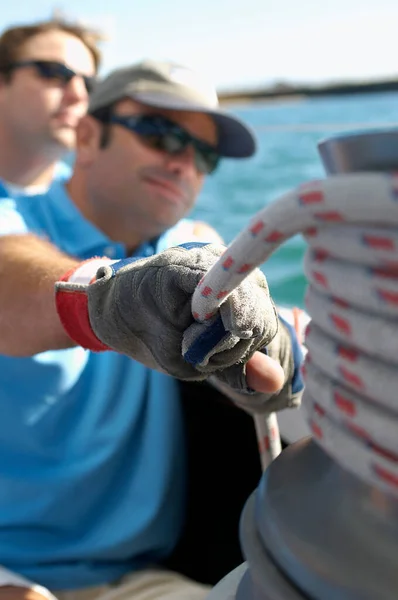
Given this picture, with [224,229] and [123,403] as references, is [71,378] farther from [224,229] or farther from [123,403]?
[224,229]

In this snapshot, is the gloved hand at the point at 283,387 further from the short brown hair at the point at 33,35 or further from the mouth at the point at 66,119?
the short brown hair at the point at 33,35

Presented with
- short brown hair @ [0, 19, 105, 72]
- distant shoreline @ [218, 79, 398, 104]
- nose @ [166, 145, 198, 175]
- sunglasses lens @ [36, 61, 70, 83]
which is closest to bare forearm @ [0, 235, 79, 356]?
nose @ [166, 145, 198, 175]

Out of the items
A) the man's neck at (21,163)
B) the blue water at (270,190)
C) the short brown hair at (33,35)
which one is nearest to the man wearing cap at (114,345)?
the man's neck at (21,163)

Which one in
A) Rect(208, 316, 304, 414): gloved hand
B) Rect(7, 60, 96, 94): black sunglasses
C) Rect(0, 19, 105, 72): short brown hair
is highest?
Rect(0, 19, 105, 72): short brown hair

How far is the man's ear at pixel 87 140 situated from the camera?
1.56 metres

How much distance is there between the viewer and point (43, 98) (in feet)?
7.88

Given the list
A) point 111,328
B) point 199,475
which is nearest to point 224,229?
point 199,475

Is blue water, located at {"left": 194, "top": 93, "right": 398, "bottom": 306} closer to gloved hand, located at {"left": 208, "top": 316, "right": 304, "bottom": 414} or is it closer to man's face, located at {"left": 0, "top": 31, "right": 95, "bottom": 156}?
man's face, located at {"left": 0, "top": 31, "right": 95, "bottom": 156}

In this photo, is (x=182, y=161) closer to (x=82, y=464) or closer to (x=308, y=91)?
(x=82, y=464)

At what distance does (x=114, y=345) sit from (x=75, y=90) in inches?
73.9

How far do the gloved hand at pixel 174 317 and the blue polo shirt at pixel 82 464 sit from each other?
540mm

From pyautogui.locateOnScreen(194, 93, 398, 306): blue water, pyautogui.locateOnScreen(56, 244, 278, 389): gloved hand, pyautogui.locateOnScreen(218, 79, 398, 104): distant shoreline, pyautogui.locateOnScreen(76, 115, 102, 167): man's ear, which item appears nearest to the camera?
pyautogui.locateOnScreen(56, 244, 278, 389): gloved hand

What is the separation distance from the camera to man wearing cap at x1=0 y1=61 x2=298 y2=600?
65 centimetres

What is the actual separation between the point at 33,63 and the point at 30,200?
4.06 ft
